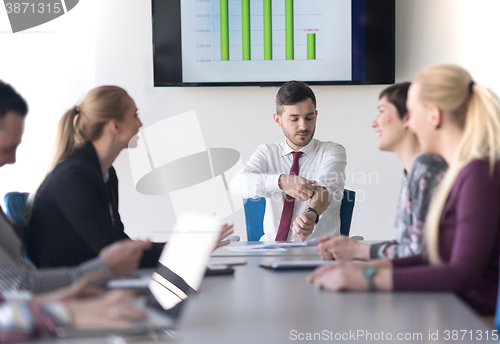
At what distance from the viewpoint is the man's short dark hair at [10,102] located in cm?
138

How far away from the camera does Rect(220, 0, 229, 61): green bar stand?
343cm

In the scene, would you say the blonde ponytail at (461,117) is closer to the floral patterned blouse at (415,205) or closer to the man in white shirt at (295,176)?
the floral patterned blouse at (415,205)

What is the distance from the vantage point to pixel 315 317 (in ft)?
3.43

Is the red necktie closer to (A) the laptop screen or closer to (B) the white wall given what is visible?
(A) the laptop screen

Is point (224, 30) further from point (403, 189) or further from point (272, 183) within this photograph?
point (403, 189)

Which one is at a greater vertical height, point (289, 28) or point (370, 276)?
point (289, 28)

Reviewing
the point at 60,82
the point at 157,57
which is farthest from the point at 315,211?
the point at 60,82

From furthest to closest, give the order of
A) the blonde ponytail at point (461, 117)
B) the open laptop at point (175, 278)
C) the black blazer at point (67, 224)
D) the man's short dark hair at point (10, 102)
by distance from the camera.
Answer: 1. the black blazer at point (67, 224)
2. the man's short dark hair at point (10, 102)
3. the blonde ponytail at point (461, 117)
4. the open laptop at point (175, 278)

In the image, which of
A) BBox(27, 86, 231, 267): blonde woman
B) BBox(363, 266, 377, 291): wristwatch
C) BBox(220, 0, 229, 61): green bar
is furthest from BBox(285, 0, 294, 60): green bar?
BBox(363, 266, 377, 291): wristwatch

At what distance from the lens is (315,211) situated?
245 cm

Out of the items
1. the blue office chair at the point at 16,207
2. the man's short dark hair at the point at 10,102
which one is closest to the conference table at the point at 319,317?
the man's short dark hair at the point at 10,102

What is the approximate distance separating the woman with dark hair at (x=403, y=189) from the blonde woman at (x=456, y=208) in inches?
4.2

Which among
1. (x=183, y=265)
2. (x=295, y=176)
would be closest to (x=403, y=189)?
(x=183, y=265)

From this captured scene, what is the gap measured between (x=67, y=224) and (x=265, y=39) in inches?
87.9
